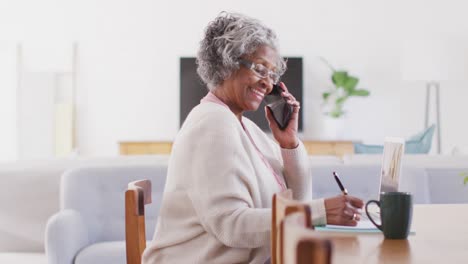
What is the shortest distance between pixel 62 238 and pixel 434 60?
437cm

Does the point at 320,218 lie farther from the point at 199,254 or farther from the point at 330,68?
the point at 330,68

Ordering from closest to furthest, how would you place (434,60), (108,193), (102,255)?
(102,255)
(108,193)
(434,60)

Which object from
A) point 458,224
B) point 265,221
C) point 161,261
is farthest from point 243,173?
point 458,224

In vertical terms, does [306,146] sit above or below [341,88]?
below

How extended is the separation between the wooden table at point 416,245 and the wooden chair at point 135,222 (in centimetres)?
43

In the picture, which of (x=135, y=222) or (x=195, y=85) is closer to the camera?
(x=135, y=222)

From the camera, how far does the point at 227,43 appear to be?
2.00 metres

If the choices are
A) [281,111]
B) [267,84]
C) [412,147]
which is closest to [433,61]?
[412,147]

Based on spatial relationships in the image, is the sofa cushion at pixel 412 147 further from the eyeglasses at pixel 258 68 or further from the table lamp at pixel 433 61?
the eyeglasses at pixel 258 68

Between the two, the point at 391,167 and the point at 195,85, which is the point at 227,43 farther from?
the point at 195,85

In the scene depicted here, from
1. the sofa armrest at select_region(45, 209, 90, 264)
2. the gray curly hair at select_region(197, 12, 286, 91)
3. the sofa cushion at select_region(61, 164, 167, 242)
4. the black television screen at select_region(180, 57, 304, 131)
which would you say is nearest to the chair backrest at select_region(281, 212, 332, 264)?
the gray curly hair at select_region(197, 12, 286, 91)

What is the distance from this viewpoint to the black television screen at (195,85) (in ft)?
24.0

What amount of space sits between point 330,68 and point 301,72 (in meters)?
Answer: 0.29

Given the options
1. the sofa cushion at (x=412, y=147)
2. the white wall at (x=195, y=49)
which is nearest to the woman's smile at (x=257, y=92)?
the sofa cushion at (x=412, y=147)
